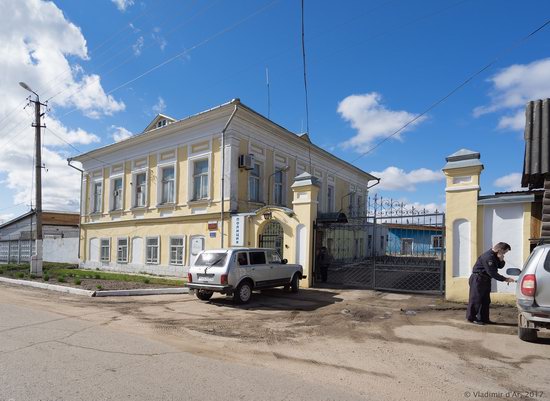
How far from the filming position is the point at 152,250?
21.0 metres

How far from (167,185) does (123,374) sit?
16.9 m

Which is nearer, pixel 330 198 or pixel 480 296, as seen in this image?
pixel 480 296

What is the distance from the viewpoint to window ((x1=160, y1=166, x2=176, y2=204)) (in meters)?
20.7

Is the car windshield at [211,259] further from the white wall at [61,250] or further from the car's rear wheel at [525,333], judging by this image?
the white wall at [61,250]

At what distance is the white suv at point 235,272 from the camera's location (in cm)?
1076

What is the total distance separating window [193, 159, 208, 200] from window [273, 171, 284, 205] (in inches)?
150

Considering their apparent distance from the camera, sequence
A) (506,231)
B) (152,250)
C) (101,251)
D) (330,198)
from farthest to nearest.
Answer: (330,198), (101,251), (152,250), (506,231)

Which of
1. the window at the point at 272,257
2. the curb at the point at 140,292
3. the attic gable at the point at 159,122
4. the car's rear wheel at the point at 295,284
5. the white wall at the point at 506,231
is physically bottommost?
the curb at the point at 140,292

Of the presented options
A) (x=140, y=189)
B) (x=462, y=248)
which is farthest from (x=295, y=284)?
(x=140, y=189)

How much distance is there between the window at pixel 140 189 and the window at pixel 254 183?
22.6 feet

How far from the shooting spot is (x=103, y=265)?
78.8 feet

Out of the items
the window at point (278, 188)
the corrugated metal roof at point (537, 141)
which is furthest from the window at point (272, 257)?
the window at point (278, 188)

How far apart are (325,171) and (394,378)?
2158cm

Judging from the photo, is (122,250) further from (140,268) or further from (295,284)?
(295,284)
